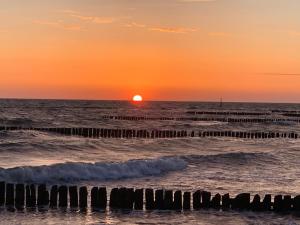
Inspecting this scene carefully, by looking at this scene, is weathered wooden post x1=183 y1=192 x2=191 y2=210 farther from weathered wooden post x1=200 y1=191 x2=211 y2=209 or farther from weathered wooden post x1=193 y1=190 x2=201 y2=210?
weathered wooden post x1=200 y1=191 x2=211 y2=209

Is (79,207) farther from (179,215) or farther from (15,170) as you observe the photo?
(15,170)

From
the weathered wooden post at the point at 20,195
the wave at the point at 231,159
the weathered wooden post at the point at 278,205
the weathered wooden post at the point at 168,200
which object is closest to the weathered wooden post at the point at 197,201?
the weathered wooden post at the point at 168,200

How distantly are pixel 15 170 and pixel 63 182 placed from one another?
2046 mm

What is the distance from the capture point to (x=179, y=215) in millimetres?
15836

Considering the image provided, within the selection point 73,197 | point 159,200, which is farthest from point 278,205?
point 73,197

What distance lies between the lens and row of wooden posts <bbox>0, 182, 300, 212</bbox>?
16.4 m

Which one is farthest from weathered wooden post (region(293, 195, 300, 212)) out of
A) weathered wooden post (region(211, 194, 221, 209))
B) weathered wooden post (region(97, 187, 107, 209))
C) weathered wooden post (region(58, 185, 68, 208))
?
weathered wooden post (region(58, 185, 68, 208))

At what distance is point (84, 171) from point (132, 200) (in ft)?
25.9

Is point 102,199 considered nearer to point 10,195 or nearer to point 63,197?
point 63,197

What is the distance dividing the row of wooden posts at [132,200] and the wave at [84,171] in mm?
5471

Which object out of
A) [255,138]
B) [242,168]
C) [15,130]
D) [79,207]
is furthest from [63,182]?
[255,138]

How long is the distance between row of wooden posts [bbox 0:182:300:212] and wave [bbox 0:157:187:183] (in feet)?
17.9

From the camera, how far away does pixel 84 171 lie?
24016 mm

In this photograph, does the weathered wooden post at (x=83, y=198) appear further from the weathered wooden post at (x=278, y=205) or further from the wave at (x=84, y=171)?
the wave at (x=84, y=171)
